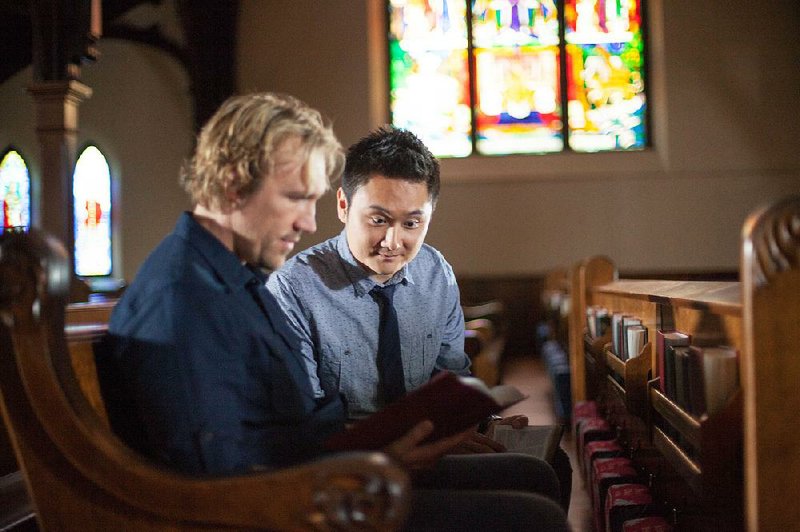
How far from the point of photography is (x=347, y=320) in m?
2.01

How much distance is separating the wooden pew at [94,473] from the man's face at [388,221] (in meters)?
0.90

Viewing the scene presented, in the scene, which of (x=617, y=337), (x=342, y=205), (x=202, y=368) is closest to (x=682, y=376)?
(x=342, y=205)

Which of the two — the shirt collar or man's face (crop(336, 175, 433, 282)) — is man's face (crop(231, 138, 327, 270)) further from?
the shirt collar

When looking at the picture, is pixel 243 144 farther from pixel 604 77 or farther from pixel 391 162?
pixel 604 77

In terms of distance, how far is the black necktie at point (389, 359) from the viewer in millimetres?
1996

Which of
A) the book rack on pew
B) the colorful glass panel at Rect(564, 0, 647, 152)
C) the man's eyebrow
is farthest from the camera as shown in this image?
the colorful glass panel at Rect(564, 0, 647, 152)

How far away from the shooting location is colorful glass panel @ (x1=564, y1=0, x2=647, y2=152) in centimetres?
906

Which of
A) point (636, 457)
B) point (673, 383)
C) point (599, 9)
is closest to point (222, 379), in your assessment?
point (673, 383)

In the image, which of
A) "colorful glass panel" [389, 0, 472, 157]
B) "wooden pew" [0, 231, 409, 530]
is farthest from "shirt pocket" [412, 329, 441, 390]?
"colorful glass panel" [389, 0, 472, 157]

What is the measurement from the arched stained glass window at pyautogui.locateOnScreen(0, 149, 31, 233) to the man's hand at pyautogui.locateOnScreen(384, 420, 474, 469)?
30.6 feet

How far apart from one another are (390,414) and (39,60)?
17.0ft

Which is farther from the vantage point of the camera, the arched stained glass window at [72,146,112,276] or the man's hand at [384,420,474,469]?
the arched stained glass window at [72,146,112,276]

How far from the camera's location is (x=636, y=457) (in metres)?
2.73

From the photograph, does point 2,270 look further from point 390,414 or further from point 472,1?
point 472,1
